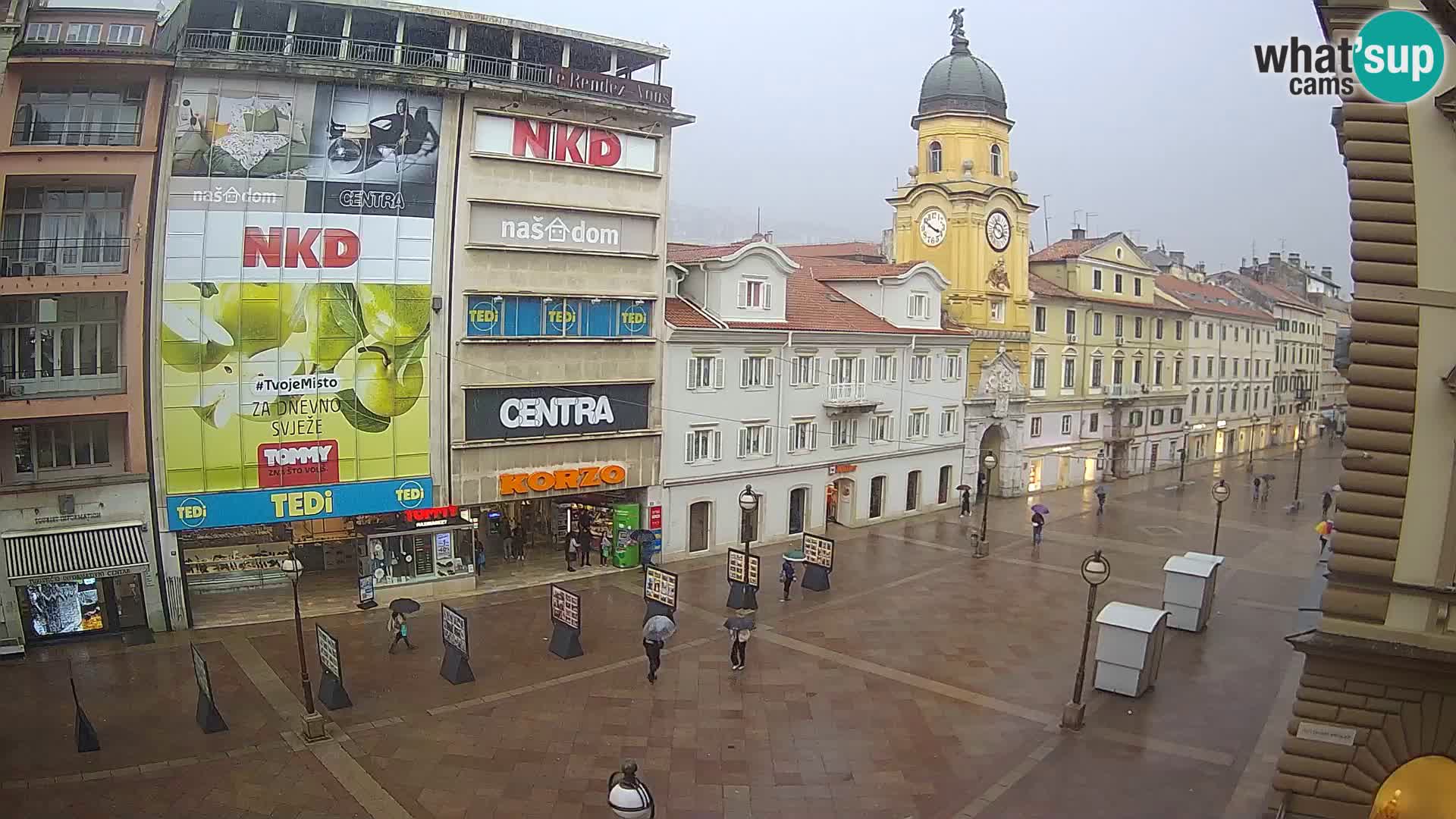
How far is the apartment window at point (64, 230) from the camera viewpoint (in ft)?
75.1

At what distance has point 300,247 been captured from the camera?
25.2 meters

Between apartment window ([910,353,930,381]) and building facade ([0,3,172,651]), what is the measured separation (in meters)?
29.1

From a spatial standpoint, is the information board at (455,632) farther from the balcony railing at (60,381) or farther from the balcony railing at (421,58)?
the balcony railing at (421,58)

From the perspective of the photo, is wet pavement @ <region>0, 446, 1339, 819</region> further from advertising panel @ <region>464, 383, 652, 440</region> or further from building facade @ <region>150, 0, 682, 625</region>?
advertising panel @ <region>464, 383, 652, 440</region>

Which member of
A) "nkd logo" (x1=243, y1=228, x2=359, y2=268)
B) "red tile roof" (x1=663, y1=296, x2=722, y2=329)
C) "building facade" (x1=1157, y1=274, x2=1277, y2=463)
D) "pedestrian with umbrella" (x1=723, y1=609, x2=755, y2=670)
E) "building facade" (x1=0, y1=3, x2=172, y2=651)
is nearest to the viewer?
"pedestrian with umbrella" (x1=723, y1=609, x2=755, y2=670)

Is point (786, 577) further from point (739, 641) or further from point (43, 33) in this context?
point (43, 33)

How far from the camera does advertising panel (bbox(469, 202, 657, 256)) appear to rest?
2775 centimetres

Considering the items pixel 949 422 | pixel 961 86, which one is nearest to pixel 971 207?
pixel 961 86

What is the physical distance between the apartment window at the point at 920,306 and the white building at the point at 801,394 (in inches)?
2.7

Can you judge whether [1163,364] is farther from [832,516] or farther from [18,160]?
[18,160]

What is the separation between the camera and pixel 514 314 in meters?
28.4

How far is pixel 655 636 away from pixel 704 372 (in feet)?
46.5

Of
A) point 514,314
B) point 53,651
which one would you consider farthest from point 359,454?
point 53,651
